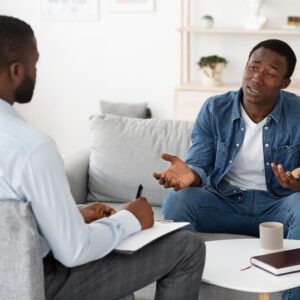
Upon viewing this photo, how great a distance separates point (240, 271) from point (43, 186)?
2.35 feet

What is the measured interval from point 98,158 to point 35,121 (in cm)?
212

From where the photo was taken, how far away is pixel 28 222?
5.52ft

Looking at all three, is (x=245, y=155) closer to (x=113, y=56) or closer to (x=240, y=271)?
(x=240, y=271)

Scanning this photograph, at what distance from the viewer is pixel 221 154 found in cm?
282

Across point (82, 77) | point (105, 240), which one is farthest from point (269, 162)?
point (82, 77)

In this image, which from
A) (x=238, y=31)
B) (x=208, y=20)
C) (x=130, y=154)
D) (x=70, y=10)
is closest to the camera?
(x=130, y=154)

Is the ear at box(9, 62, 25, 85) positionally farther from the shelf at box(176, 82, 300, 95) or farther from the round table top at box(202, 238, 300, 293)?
the shelf at box(176, 82, 300, 95)

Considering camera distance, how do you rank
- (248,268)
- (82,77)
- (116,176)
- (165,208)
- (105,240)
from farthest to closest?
(82,77)
(116,176)
(165,208)
(248,268)
(105,240)

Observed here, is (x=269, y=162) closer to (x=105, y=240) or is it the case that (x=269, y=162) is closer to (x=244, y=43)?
(x=105, y=240)

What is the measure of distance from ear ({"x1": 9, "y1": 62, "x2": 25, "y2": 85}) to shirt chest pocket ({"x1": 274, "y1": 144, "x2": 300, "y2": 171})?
1.26 metres

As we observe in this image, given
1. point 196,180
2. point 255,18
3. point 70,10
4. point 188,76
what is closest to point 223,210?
point 196,180

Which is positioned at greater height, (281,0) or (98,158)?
(281,0)

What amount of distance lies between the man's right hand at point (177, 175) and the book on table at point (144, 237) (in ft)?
1.93

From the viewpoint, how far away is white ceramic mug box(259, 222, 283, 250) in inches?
87.7
